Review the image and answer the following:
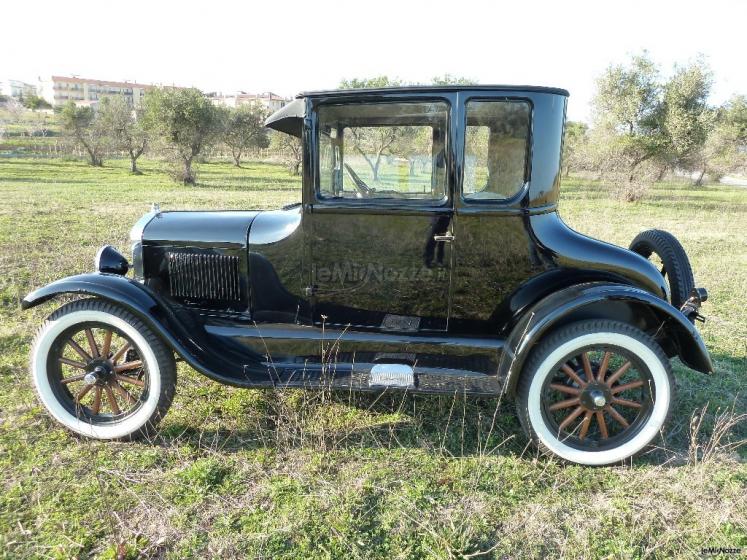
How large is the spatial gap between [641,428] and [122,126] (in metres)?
31.5

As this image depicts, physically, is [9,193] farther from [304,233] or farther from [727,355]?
[727,355]

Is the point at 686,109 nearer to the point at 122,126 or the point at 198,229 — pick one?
the point at 198,229

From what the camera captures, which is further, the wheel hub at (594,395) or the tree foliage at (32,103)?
the tree foliage at (32,103)

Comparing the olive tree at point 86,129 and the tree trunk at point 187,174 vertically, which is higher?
the olive tree at point 86,129

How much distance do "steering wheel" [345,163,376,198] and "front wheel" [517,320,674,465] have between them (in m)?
1.43

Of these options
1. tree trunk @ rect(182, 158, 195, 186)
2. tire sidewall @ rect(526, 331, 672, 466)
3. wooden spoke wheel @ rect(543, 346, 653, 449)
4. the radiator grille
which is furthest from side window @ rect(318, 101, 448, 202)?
tree trunk @ rect(182, 158, 195, 186)

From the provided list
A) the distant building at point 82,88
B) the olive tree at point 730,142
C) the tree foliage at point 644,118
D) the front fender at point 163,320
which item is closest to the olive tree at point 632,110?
the tree foliage at point 644,118

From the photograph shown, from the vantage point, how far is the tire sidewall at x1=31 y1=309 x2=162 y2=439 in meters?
3.02

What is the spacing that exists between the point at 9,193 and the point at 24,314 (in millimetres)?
13227

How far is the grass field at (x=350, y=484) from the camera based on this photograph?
237cm

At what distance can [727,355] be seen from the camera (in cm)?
468

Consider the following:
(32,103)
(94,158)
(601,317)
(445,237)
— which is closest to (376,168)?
(445,237)

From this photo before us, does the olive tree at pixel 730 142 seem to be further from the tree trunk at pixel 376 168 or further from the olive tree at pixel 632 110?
the tree trunk at pixel 376 168

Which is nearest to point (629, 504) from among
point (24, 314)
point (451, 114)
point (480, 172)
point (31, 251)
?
point (480, 172)
